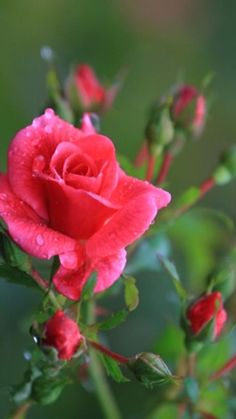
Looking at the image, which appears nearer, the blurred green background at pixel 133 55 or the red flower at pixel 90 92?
the red flower at pixel 90 92

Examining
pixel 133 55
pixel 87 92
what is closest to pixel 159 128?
pixel 87 92

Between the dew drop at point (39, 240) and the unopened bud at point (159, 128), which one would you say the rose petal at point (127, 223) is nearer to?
the dew drop at point (39, 240)

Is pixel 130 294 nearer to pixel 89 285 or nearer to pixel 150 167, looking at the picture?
pixel 89 285

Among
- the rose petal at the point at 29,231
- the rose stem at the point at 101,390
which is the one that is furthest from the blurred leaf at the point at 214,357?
the rose petal at the point at 29,231

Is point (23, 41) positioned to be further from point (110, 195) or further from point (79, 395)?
point (110, 195)

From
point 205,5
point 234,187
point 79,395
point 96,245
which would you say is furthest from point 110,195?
point 205,5

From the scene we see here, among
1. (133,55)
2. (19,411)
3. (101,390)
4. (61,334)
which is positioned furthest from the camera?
(133,55)
